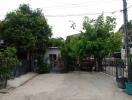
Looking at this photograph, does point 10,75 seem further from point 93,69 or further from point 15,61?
point 93,69

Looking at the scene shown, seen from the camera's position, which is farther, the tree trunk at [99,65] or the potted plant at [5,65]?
the tree trunk at [99,65]

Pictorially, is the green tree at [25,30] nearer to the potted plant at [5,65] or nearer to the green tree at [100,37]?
the green tree at [100,37]

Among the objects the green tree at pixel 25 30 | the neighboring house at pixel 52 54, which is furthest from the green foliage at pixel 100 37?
the neighboring house at pixel 52 54

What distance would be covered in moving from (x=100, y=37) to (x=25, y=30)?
29.1 feet

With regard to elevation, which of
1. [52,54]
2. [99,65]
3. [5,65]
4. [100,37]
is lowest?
[99,65]

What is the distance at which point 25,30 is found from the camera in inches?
1240

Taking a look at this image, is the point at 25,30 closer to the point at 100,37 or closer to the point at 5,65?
the point at 100,37

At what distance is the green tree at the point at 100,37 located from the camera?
108 feet

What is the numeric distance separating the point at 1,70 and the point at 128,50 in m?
8.09

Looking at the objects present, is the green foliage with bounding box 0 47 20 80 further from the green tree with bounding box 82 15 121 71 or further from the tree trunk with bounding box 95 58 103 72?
the tree trunk with bounding box 95 58 103 72

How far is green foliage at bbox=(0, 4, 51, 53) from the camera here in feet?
102

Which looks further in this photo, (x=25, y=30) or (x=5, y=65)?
(x=25, y=30)

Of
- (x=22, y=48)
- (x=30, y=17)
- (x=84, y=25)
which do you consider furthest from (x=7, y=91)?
(x=84, y=25)

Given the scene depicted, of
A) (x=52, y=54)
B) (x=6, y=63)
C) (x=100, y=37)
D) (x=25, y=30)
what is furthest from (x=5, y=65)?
(x=52, y=54)
